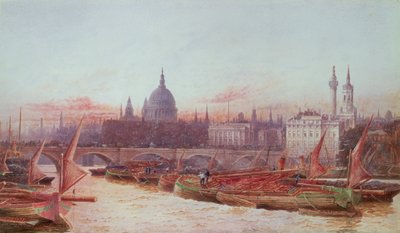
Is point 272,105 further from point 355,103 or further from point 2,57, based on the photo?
point 2,57

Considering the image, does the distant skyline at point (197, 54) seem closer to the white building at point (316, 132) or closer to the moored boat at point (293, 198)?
the white building at point (316, 132)

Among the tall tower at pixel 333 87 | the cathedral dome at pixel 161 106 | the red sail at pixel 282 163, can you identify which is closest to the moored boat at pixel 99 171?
the cathedral dome at pixel 161 106

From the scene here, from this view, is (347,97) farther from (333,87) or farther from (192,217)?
(192,217)

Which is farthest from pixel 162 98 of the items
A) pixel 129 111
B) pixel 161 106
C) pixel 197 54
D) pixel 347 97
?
pixel 347 97

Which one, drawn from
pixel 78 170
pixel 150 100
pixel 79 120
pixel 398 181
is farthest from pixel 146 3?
pixel 398 181

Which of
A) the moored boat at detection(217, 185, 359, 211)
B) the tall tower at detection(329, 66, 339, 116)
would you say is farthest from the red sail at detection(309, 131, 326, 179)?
the tall tower at detection(329, 66, 339, 116)
